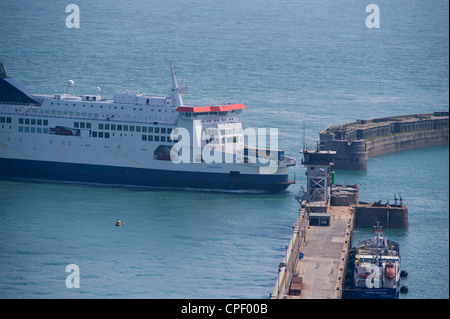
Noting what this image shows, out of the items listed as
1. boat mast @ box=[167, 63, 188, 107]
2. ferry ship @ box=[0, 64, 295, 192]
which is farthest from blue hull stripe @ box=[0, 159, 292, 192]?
boat mast @ box=[167, 63, 188, 107]

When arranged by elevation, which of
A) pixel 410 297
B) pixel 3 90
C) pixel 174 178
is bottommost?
pixel 410 297

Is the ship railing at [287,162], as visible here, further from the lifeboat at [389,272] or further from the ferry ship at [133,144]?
the lifeboat at [389,272]

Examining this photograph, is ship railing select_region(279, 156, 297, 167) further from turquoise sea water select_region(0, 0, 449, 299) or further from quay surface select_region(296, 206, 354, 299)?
quay surface select_region(296, 206, 354, 299)

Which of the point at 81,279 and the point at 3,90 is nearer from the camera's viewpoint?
the point at 81,279

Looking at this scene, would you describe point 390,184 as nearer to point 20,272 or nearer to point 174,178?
point 174,178

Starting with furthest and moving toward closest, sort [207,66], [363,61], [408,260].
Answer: [363,61] → [207,66] → [408,260]

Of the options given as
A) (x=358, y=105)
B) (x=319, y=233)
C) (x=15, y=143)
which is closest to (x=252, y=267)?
(x=319, y=233)
